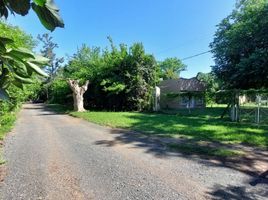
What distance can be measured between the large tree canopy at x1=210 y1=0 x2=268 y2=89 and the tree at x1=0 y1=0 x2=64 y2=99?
18.8 metres

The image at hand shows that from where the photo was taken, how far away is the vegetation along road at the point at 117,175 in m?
4.95

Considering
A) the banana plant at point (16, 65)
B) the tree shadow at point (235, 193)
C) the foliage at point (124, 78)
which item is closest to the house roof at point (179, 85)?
Answer: the foliage at point (124, 78)

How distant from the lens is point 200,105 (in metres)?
30.6

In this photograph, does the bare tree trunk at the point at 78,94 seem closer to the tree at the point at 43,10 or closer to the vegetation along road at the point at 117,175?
the vegetation along road at the point at 117,175

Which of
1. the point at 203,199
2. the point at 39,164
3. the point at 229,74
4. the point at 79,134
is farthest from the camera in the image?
the point at 229,74

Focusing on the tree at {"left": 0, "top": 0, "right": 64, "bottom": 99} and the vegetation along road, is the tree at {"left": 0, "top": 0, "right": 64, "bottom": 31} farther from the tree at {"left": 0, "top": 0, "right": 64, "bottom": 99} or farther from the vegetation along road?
the vegetation along road

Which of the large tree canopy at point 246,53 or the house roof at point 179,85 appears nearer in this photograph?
the large tree canopy at point 246,53

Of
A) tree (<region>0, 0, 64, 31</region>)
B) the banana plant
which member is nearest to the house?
the banana plant

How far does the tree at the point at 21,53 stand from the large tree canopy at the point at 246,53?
61.8ft

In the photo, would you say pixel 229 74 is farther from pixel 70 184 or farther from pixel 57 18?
pixel 57 18

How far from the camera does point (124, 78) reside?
25.0 metres

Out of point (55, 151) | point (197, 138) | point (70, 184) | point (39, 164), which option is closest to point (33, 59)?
point (70, 184)

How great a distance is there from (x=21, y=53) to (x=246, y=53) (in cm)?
2178

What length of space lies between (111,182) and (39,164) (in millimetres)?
2297
